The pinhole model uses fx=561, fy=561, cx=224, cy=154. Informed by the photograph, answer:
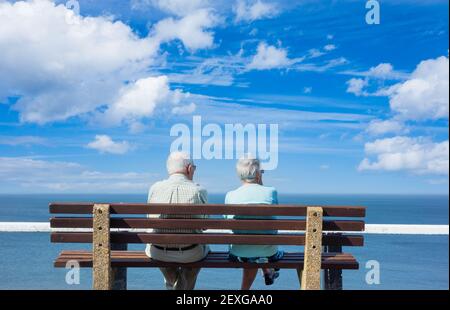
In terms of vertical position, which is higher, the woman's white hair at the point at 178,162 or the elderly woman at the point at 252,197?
the woman's white hair at the point at 178,162

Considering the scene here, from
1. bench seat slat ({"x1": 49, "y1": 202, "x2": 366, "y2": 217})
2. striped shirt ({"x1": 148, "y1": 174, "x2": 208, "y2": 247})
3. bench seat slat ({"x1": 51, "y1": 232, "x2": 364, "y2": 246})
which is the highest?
striped shirt ({"x1": 148, "y1": 174, "x2": 208, "y2": 247})

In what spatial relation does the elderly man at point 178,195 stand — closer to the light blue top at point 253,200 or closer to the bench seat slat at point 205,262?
the bench seat slat at point 205,262

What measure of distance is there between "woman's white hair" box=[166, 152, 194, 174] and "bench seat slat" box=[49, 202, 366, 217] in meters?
0.42

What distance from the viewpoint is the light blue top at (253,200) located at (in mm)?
4430

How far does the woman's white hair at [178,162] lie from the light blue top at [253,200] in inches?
17.7

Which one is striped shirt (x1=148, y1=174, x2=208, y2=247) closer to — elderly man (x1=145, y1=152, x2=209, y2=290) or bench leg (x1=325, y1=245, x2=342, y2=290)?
elderly man (x1=145, y1=152, x2=209, y2=290)

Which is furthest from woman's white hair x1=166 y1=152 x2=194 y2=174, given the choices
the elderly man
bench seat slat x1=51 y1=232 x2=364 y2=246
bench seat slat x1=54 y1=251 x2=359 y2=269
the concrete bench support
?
the concrete bench support

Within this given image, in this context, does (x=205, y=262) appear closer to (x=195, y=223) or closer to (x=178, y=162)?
(x=195, y=223)

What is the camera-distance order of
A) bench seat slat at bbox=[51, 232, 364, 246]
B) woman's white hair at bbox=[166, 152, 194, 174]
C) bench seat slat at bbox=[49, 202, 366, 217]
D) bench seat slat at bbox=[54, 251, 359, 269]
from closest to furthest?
1. bench seat slat at bbox=[49, 202, 366, 217]
2. bench seat slat at bbox=[51, 232, 364, 246]
3. bench seat slat at bbox=[54, 251, 359, 269]
4. woman's white hair at bbox=[166, 152, 194, 174]

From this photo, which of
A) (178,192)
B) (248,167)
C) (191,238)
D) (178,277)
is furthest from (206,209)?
(178,277)

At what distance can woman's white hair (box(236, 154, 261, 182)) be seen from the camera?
177 inches

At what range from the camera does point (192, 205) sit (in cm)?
405

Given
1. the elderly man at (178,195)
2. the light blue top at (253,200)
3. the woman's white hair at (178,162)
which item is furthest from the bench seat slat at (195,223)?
the woman's white hair at (178,162)
